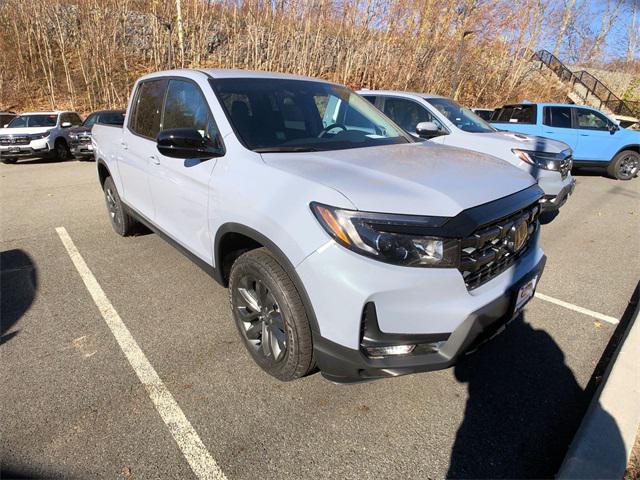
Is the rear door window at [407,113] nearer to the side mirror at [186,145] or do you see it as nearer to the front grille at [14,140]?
the side mirror at [186,145]

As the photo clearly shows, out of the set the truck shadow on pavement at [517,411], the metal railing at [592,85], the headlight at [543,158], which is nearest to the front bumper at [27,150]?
the headlight at [543,158]

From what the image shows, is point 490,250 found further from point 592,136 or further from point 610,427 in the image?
point 592,136

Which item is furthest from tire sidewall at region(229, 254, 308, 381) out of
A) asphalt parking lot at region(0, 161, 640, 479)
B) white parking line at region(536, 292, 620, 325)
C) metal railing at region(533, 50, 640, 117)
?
metal railing at region(533, 50, 640, 117)

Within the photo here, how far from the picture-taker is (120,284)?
3805 mm

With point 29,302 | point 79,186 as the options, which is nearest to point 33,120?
point 79,186

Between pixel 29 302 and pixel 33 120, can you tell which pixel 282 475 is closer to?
pixel 29 302

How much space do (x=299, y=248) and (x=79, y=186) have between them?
826cm

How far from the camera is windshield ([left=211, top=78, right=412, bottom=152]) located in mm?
2668

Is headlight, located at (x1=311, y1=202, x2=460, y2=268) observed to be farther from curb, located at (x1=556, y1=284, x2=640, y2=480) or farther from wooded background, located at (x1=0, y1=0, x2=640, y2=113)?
wooded background, located at (x1=0, y1=0, x2=640, y2=113)

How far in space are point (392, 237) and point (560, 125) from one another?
10.3 metres

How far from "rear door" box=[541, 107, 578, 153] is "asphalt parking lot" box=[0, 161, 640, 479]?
717 cm

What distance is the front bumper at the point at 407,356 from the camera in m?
1.88

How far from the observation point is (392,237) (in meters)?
1.80

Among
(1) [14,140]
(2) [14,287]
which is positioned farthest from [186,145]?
(1) [14,140]
